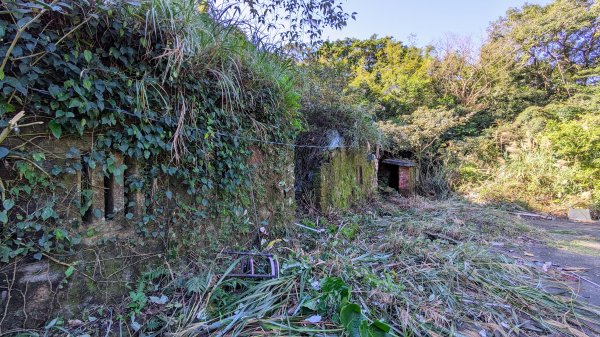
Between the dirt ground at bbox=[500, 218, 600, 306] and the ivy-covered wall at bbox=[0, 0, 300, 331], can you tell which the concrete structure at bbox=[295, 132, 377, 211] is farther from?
the dirt ground at bbox=[500, 218, 600, 306]

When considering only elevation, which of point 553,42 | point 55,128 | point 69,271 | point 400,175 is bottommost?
point 69,271

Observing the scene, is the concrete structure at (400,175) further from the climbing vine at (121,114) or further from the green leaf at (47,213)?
the green leaf at (47,213)

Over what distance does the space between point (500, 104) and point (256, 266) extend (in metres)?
11.1

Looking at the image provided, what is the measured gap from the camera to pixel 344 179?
5.24 meters

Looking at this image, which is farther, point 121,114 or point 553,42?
point 553,42

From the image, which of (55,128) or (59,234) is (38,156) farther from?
(59,234)

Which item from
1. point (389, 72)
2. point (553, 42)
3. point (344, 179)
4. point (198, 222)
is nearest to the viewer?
point (198, 222)

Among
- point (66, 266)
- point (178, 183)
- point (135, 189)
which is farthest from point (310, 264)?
point (66, 266)

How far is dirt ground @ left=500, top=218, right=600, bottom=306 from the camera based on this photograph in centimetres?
252

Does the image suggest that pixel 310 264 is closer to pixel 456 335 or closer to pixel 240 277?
pixel 240 277

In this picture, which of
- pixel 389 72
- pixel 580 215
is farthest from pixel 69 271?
pixel 389 72

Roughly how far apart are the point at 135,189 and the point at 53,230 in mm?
467

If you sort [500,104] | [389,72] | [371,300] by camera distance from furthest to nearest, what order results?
[389,72] → [500,104] → [371,300]

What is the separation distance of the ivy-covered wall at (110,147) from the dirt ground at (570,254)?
3.16 metres
